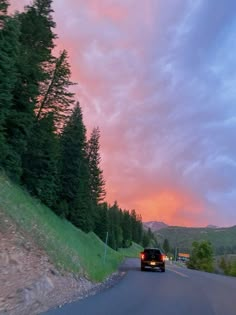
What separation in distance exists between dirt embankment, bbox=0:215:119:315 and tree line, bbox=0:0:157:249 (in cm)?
1246

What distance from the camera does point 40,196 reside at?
38781 millimetres

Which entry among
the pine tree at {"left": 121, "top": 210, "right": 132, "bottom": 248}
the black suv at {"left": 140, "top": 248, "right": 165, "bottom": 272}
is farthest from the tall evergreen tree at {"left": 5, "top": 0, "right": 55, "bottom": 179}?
the pine tree at {"left": 121, "top": 210, "right": 132, "bottom": 248}

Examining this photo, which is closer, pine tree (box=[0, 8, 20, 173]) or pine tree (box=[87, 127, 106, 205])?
pine tree (box=[0, 8, 20, 173])

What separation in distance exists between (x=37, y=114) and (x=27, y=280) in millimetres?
26811

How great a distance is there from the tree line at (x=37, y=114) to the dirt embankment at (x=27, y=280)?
12.5 metres

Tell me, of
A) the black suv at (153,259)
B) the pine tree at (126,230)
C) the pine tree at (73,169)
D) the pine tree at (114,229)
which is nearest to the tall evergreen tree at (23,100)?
the black suv at (153,259)

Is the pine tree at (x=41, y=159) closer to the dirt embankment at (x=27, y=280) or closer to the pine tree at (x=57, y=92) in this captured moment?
the pine tree at (x=57, y=92)

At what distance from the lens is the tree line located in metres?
27.3

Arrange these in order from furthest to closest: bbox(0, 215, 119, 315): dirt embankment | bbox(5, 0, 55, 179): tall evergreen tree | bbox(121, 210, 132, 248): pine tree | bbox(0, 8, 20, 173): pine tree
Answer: bbox(121, 210, 132, 248): pine tree, bbox(5, 0, 55, 179): tall evergreen tree, bbox(0, 8, 20, 173): pine tree, bbox(0, 215, 119, 315): dirt embankment

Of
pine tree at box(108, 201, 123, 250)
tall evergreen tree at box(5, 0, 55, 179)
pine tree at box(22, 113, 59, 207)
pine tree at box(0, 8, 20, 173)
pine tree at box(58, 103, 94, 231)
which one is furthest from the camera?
pine tree at box(108, 201, 123, 250)

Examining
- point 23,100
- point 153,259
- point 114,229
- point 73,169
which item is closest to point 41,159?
point 23,100

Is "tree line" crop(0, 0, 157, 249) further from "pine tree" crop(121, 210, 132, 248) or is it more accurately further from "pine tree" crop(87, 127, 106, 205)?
"pine tree" crop(121, 210, 132, 248)

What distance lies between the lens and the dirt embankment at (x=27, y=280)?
1075 centimetres

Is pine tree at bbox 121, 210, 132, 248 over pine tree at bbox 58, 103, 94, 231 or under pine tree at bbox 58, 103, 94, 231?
over
